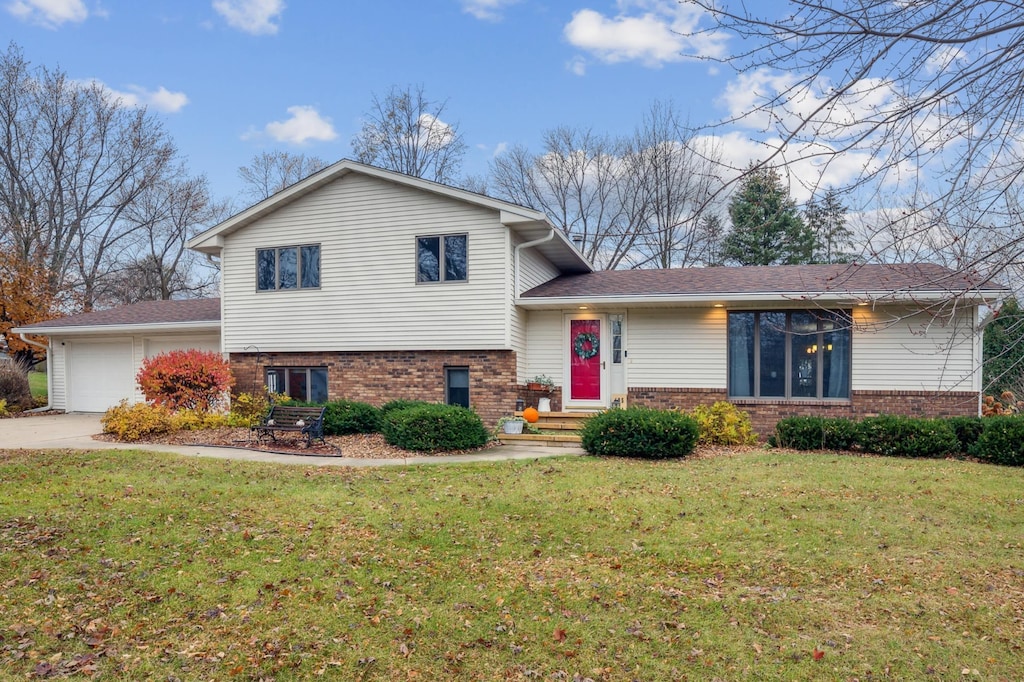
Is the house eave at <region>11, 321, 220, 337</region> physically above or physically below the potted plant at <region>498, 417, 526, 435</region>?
above

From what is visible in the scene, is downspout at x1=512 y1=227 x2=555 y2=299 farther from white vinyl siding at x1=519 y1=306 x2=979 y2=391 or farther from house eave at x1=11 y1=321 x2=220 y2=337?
house eave at x1=11 y1=321 x2=220 y2=337

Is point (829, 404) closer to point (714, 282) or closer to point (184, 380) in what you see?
point (714, 282)

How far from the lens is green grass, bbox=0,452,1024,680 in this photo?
12.6ft

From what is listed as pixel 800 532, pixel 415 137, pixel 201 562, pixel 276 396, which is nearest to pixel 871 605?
pixel 800 532

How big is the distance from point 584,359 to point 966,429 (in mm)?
7088

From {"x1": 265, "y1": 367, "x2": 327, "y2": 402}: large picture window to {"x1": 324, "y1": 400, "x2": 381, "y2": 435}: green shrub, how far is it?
7.66 feet

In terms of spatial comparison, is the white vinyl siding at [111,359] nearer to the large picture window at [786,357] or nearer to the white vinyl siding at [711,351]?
the white vinyl siding at [711,351]

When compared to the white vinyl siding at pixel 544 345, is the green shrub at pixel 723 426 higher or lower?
lower

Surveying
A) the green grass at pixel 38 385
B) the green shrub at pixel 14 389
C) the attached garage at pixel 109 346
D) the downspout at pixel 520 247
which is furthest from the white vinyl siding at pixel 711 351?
the green grass at pixel 38 385

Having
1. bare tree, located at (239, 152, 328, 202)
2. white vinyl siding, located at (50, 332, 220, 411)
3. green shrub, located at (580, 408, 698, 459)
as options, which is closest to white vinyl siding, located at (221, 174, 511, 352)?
white vinyl siding, located at (50, 332, 220, 411)

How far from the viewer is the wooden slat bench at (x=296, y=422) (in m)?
11.2

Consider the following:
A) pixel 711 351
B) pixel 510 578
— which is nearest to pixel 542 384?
pixel 711 351

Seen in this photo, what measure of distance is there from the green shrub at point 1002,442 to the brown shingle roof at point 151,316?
54.4ft

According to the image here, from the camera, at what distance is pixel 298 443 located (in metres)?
11.6
